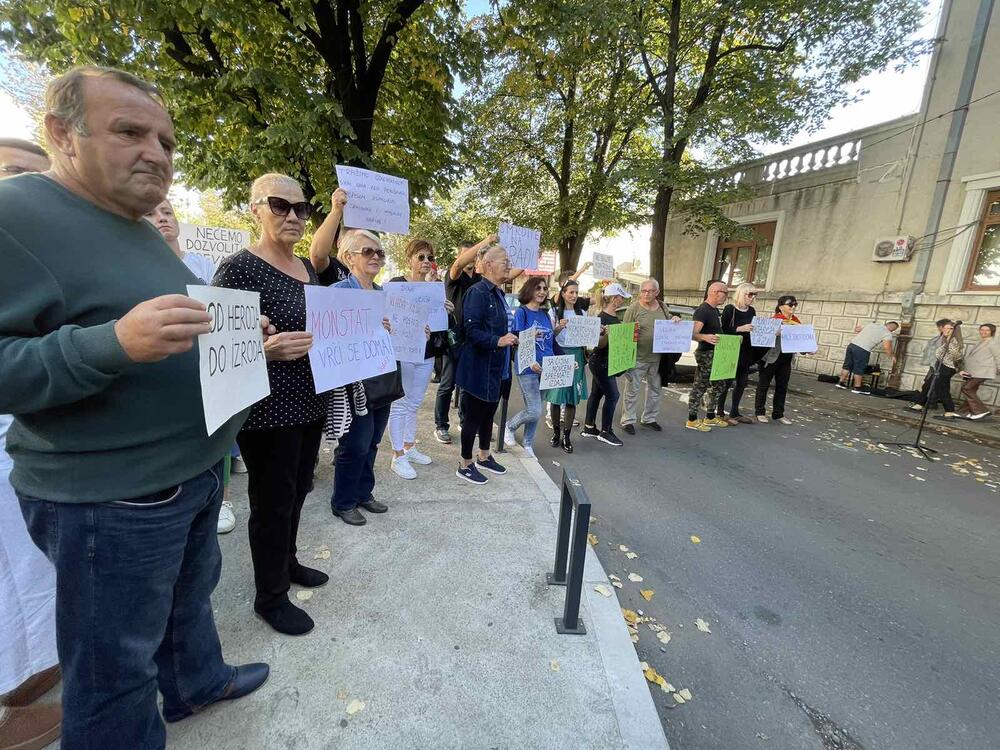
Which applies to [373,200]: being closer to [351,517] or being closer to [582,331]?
[351,517]

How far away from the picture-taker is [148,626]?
1.27m

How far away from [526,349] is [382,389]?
6.16 feet

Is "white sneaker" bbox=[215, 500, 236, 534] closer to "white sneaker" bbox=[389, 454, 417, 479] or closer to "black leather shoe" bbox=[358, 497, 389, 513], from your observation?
"black leather shoe" bbox=[358, 497, 389, 513]

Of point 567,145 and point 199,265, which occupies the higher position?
point 567,145

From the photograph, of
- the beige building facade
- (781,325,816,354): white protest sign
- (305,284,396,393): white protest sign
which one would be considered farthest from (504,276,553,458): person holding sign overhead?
the beige building facade

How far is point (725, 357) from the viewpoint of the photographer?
6293 millimetres

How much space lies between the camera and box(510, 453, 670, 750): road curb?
180cm

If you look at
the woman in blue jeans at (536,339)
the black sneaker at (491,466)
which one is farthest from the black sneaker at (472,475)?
the woman in blue jeans at (536,339)

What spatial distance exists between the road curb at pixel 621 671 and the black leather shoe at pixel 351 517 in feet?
5.20

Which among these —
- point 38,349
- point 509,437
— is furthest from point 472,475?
point 38,349

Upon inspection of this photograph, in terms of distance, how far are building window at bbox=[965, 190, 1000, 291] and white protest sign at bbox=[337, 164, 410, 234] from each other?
484 inches

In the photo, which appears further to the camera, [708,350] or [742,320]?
[742,320]

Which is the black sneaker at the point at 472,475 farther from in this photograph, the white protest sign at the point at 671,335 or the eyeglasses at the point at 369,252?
the white protest sign at the point at 671,335

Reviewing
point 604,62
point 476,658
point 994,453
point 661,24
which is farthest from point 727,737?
point 661,24
